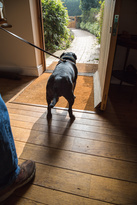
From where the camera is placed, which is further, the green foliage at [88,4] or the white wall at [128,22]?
the green foliage at [88,4]

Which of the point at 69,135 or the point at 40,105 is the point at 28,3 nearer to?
the point at 40,105

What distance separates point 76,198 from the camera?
935mm

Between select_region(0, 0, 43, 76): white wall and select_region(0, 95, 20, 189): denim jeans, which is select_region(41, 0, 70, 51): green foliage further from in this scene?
select_region(0, 95, 20, 189): denim jeans

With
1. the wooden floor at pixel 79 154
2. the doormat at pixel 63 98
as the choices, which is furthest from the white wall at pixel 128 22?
the wooden floor at pixel 79 154

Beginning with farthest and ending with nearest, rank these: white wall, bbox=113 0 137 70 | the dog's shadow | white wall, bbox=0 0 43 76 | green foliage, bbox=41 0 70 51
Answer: green foliage, bbox=41 0 70 51 < white wall, bbox=0 0 43 76 < white wall, bbox=113 0 137 70 < the dog's shadow

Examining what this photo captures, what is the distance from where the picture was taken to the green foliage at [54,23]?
4527 mm

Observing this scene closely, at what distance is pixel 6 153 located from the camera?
75 centimetres

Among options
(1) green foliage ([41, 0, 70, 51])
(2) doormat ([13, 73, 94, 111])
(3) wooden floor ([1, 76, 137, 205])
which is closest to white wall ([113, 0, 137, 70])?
(2) doormat ([13, 73, 94, 111])

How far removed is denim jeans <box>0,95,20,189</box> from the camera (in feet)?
2.33

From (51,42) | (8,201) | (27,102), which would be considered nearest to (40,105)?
(27,102)

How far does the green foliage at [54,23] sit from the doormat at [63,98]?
2.92 m

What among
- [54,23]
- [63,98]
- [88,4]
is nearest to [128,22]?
[63,98]

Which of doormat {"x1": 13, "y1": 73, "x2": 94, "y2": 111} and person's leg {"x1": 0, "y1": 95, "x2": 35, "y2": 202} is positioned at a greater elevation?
person's leg {"x1": 0, "y1": 95, "x2": 35, "y2": 202}

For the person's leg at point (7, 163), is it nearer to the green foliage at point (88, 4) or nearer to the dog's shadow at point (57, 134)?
the dog's shadow at point (57, 134)
